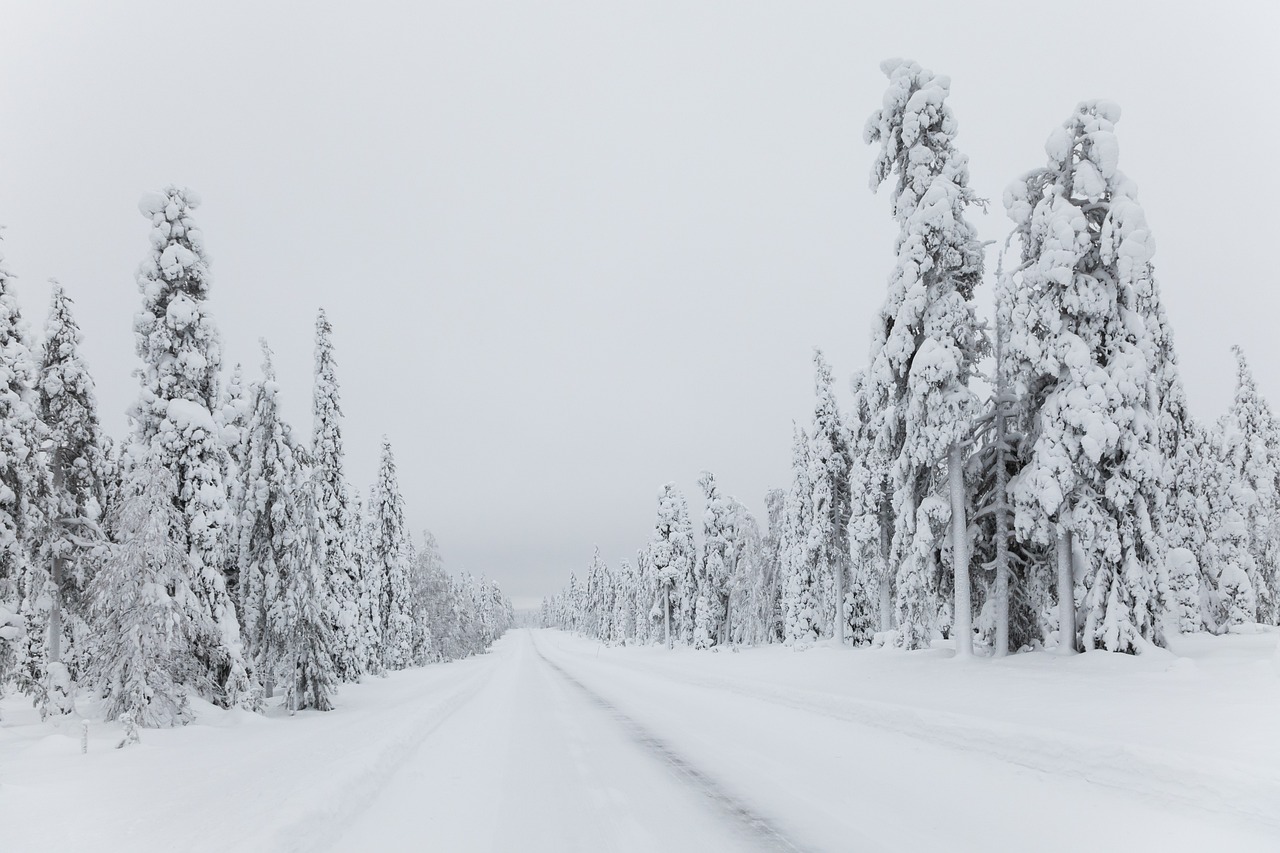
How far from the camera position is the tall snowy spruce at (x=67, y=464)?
2278 cm

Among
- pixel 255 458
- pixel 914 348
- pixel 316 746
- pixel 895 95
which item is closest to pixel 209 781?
pixel 316 746

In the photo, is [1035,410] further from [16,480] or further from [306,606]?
[16,480]

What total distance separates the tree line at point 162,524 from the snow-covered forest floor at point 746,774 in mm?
2875

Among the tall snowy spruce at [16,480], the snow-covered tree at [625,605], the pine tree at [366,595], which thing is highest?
the tall snowy spruce at [16,480]

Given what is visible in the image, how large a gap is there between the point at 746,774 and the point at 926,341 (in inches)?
621

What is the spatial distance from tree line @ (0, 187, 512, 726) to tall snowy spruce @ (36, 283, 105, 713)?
47mm

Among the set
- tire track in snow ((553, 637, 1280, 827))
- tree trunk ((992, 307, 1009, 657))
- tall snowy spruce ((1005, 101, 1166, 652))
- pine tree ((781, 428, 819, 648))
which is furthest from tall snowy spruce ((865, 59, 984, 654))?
pine tree ((781, 428, 819, 648))

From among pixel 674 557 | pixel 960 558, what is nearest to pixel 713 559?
pixel 674 557

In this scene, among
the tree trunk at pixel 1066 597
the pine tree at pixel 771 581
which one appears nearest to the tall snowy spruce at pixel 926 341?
the tree trunk at pixel 1066 597

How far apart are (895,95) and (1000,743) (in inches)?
776

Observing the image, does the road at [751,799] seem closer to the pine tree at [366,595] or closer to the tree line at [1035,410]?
A: the tree line at [1035,410]

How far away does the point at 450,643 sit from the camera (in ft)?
246

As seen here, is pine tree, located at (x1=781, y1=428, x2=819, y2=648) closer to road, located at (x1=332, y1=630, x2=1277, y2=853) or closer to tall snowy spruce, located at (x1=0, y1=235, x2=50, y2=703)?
road, located at (x1=332, y1=630, x2=1277, y2=853)

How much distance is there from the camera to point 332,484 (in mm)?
34219
